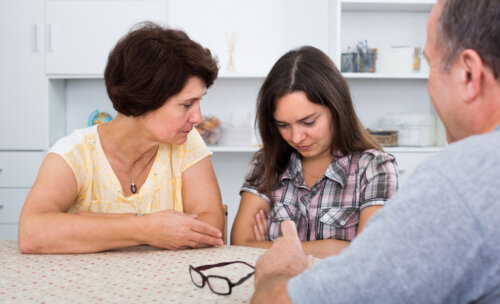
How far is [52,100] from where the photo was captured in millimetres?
3312

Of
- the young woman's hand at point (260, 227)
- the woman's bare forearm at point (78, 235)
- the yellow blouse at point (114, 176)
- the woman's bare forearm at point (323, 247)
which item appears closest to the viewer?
the woman's bare forearm at point (78, 235)

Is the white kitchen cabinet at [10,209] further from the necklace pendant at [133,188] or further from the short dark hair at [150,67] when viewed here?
the short dark hair at [150,67]

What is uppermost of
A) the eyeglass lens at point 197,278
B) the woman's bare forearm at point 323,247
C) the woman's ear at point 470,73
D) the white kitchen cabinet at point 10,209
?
the woman's ear at point 470,73

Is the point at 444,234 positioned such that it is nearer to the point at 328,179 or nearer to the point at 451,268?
the point at 451,268

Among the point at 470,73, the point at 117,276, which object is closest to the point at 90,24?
the point at 117,276

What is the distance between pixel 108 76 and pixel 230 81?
202 centimetres

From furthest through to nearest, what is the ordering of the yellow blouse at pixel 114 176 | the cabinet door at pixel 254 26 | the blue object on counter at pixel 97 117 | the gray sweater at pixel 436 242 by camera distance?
the cabinet door at pixel 254 26 → the blue object on counter at pixel 97 117 → the yellow blouse at pixel 114 176 → the gray sweater at pixel 436 242

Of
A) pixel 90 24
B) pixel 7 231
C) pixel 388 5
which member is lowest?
pixel 7 231

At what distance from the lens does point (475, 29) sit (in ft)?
2.09

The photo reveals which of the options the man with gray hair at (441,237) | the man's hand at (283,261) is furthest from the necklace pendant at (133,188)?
the man with gray hair at (441,237)

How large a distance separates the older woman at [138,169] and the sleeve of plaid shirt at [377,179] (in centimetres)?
47

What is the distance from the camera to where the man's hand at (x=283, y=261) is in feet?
2.62

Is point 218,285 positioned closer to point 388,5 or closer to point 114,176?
point 114,176

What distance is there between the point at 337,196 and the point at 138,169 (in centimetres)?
68
